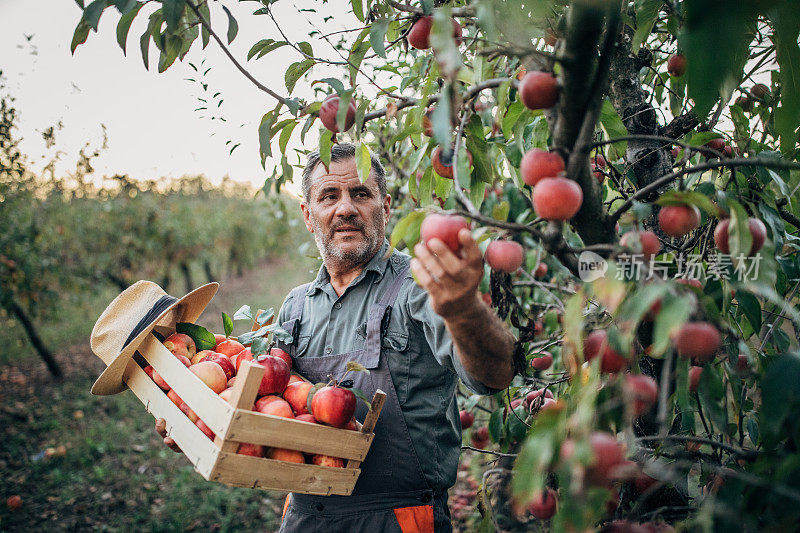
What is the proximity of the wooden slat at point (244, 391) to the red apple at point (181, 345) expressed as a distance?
0.51 metres

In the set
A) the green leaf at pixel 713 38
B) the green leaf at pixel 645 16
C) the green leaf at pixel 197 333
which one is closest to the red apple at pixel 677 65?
the green leaf at pixel 645 16

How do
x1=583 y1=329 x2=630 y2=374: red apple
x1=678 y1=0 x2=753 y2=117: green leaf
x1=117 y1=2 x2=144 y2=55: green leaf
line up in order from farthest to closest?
x1=117 y1=2 x2=144 y2=55: green leaf, x1=583 y1=329 x2=630 y2=374: red apple, x1=678 y1=0 x2=753 y2=117: green leaf

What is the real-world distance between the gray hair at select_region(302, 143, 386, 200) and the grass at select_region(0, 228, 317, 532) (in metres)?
0.92

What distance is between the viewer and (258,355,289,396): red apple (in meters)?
1.47

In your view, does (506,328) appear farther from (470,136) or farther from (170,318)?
(170,318)

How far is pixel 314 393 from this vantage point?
1386mm

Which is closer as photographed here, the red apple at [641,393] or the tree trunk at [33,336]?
the red apple at [641,393]

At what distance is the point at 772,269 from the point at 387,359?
113cm

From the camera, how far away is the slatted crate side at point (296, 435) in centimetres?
115

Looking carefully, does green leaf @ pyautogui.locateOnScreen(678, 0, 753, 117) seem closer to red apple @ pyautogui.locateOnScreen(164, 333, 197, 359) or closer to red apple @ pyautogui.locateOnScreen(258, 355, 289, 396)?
red apple @ pyautogui.locateOnScreen(258, 355, 289, 396)

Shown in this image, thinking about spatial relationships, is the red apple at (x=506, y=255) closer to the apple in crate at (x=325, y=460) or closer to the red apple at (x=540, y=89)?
the red apple at (x=540, y=89)

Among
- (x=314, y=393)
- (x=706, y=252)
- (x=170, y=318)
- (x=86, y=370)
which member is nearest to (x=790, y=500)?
(x=706, y=252)

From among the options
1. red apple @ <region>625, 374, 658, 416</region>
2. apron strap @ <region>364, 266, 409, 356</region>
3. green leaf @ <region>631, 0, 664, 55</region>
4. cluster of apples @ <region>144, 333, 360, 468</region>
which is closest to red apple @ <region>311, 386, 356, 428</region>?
cluster of apples @ <region>144, 333, 360, 468</region>

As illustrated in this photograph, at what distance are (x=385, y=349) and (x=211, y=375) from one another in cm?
57
